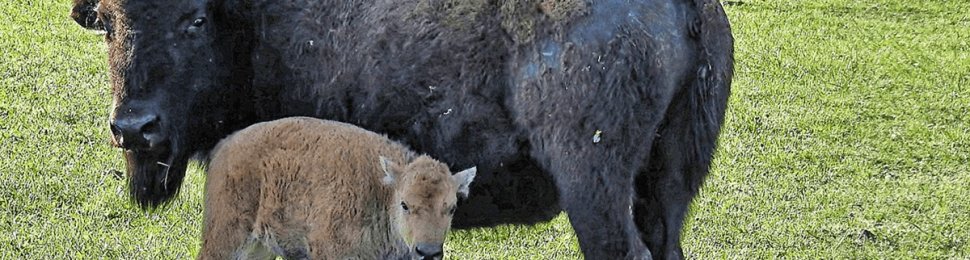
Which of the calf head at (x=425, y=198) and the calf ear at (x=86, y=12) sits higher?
the calf head at (x=425, y=198)

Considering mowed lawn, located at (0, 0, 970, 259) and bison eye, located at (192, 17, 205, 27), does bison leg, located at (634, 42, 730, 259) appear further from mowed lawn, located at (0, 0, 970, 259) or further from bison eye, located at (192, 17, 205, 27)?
bison eye, located at (192, 17, 205, 27)

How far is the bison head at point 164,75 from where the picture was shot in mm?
5613

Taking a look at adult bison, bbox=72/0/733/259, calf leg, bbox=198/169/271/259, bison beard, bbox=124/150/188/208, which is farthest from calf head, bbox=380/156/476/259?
bison beard, bbox=124/150/188/208

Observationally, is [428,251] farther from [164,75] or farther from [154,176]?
[154,176]

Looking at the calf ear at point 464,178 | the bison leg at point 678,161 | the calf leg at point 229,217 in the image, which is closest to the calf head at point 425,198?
the calf ear at point 464,178

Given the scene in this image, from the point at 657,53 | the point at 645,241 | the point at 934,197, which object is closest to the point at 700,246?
the point at 934,197

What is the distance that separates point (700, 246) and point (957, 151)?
9.60ft

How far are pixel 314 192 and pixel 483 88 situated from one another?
2.23ft

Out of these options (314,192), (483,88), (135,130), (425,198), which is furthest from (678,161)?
(135,130)

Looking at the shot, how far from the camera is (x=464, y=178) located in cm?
527

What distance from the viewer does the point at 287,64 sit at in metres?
5.87

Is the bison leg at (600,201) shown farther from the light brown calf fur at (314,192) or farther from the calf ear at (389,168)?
the calf ear at (389,168)

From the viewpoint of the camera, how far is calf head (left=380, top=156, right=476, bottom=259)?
16.8ft

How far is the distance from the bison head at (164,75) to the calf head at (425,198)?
90 cm
